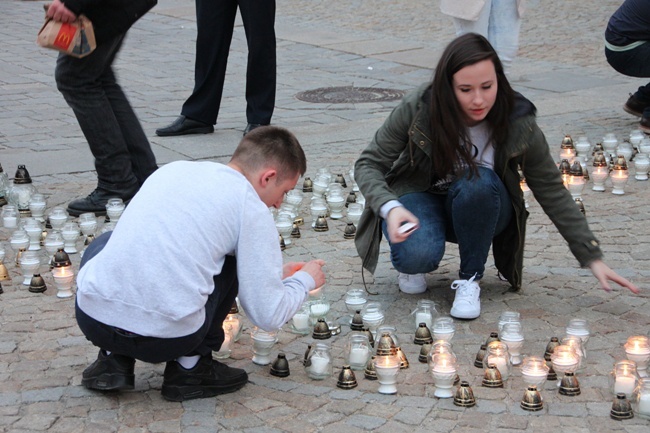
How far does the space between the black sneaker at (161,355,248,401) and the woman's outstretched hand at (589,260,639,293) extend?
1624mm

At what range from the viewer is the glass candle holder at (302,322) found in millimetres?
4707

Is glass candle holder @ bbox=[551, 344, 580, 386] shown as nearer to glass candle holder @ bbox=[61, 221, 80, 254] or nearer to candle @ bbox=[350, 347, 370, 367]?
candle @ bbox=[350, 347, 370, 367]

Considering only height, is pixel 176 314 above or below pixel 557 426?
above

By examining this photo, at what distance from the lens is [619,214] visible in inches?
259

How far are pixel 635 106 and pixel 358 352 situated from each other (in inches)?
211

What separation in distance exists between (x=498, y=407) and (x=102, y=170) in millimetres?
3516

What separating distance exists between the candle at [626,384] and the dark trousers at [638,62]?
501cm

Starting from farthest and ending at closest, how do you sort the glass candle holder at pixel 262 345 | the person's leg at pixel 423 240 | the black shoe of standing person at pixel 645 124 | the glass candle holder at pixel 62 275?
the black shoe of standing person at pixel 645 124 → the glass candle holder at pixel 62 275 → the person's leg at pixel 423 240 → the glass candle holder at pixel 262 345

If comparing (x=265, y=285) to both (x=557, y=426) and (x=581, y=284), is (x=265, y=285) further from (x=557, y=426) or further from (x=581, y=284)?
(x=581, y=284)

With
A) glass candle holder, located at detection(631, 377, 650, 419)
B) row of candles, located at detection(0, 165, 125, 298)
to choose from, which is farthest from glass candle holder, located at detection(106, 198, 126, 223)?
glass candle holder, located at detection(631, 377, 650, 419)

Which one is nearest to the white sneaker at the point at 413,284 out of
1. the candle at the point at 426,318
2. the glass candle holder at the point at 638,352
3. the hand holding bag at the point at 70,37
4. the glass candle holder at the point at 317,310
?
the candle at the point at 426,318

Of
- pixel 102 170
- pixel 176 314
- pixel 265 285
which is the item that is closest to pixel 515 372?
pixel 265 285

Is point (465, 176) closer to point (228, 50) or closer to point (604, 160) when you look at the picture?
point (604, 160)

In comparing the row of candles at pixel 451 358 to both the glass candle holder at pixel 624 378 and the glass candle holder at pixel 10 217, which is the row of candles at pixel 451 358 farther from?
the glass candle holder at pixel 10 217
